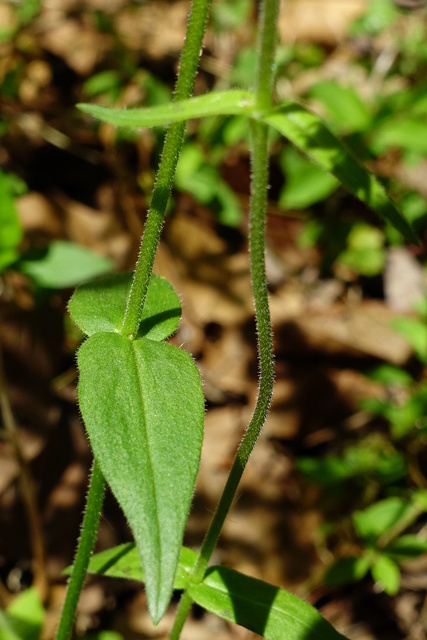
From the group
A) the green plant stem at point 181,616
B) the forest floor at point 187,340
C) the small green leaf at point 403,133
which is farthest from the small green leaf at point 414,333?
the green plant stem at point 181,616

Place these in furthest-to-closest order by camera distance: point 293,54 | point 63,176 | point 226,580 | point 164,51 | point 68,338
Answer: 1. point 164,51
2. point 293,54
3. point 63,176
4. point 68,338
5. point 226,580

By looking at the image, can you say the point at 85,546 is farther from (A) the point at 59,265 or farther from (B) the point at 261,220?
(A) the point at 59,265

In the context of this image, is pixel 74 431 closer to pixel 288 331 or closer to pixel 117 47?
pixel 288 331

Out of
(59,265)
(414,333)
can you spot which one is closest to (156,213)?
(59,265)

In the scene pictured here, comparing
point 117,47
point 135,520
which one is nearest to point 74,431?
point 135,520

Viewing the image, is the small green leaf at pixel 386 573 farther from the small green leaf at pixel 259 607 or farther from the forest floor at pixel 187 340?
the small green leaf at pixel 259 607

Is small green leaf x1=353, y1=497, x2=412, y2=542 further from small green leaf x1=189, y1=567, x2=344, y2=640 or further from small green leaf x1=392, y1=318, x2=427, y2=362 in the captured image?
small green leaf x1=189, y1=567, x2=344, y2=640
